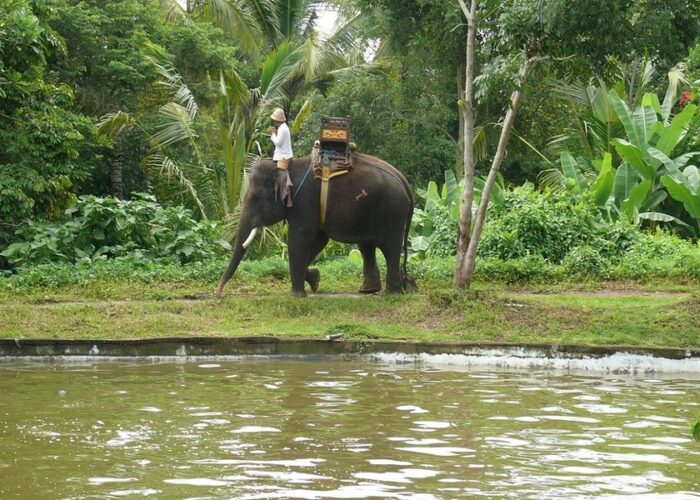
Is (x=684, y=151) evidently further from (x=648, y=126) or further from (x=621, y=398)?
(x=621, y=398)

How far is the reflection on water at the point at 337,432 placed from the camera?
659cm

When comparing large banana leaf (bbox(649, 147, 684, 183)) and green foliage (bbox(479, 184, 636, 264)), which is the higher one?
large banana leaf (bbox(649, 147, 684, 183))

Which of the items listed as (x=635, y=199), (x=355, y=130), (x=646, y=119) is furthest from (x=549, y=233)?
(x=355, y=130)

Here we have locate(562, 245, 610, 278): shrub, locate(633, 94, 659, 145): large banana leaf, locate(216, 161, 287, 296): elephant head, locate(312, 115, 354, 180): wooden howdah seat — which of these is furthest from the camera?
locate(633, 94, 659, 145): large banana leaf

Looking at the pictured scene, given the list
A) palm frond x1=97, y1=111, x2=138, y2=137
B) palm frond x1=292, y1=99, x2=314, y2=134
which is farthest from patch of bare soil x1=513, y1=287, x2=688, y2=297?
palm frond x1=292, y1=99, x2=314, y2=134

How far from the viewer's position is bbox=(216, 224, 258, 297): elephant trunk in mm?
13727

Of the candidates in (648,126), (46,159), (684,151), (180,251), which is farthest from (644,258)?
(46,159)

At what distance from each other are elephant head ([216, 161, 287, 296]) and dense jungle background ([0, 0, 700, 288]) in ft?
4.27

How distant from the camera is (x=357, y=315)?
504 inches

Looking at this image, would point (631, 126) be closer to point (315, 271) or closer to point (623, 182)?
point (623, 182)

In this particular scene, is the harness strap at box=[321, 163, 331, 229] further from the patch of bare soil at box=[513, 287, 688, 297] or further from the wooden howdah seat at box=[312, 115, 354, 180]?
the patch of bare soil at box=[513, 287, 688, 297]

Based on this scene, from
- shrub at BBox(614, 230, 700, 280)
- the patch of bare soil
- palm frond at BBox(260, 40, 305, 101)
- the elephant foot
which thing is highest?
palm frond at BBox(260, 40, 305, 101)

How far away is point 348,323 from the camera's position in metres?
12.4

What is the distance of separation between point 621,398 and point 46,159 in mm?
10130
